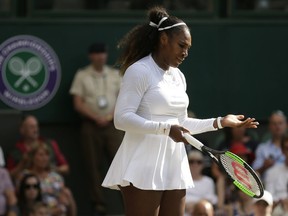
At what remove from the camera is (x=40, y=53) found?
10.4 metres

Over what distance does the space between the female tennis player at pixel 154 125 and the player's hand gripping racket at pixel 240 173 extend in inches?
7.7

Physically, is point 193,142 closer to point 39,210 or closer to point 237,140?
point 39,210

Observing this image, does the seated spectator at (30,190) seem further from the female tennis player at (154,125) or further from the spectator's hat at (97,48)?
the female tennis player at (154,125)

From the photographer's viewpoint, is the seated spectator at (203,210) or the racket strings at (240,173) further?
the seated spectator at (203,210)

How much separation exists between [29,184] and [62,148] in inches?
47.2

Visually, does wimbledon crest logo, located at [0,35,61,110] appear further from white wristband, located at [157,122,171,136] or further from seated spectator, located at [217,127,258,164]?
white wristband, located at [157,122,171,136]

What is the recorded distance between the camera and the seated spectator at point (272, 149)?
9938 mm

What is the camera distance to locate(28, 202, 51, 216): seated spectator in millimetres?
9289

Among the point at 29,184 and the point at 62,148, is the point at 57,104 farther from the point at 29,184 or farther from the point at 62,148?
the point at 29,184

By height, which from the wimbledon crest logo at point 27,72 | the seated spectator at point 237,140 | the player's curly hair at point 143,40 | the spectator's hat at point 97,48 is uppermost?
the player's curly hair at point 143,40

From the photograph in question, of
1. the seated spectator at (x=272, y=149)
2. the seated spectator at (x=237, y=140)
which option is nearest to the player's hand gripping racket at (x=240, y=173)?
the seated spectator at (x=272, y=149)

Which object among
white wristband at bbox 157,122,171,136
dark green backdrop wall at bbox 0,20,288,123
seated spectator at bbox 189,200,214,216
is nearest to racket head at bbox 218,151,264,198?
white wristband at bbox 157,122,171,136

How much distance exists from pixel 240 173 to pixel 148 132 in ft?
2.07

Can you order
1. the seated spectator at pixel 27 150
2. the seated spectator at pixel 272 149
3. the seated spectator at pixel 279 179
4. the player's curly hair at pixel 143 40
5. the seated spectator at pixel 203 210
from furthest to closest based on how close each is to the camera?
the seated spectator at pixel 272 149
the seated spectator at pixel 27 150
the seated spectator at pixel 279 179
the seated spectator at pixel 203 210
the player's curly hair at pixel 143 40
